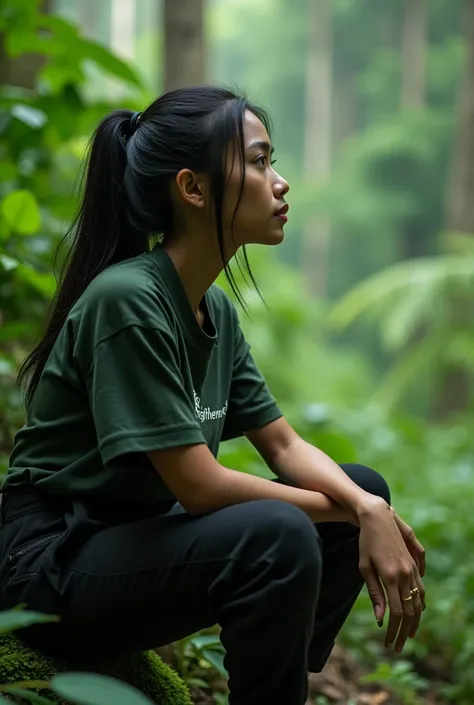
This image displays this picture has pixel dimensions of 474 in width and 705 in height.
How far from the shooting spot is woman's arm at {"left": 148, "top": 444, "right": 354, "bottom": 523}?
1.68 meters

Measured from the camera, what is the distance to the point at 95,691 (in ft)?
3.67

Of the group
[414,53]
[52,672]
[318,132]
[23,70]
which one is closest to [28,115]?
[23,70]

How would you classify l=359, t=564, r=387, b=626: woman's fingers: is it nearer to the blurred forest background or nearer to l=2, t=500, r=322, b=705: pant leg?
l=2, t=500, r=322, b=705: pant leg

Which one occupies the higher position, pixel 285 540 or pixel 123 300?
pixel 123 300

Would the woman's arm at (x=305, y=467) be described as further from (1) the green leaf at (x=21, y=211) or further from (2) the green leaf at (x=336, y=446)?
(2) the green leaf at (x=336, y=446)

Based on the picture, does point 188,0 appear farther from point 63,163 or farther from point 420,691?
point 420,691

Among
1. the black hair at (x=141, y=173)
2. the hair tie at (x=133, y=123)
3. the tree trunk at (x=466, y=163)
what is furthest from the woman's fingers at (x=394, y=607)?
the tree trunk at (x=466, y=163)

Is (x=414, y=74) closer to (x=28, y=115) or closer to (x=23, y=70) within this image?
(x=23, y=70)

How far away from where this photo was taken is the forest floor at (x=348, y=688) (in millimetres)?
2713

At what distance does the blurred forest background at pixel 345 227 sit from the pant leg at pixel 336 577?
26 cm

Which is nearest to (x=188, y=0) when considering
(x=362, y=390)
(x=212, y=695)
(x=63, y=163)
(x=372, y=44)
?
(x=63, y=163)

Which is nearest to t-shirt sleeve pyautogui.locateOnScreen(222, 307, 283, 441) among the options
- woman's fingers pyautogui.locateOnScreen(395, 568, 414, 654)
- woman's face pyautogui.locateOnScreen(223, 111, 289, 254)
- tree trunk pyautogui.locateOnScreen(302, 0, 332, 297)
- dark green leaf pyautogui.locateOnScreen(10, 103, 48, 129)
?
woman's face pyautogui.locateOnScreen(223, 111, 289, 254)

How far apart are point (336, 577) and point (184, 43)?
4.80 m

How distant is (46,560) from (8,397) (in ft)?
5.44
